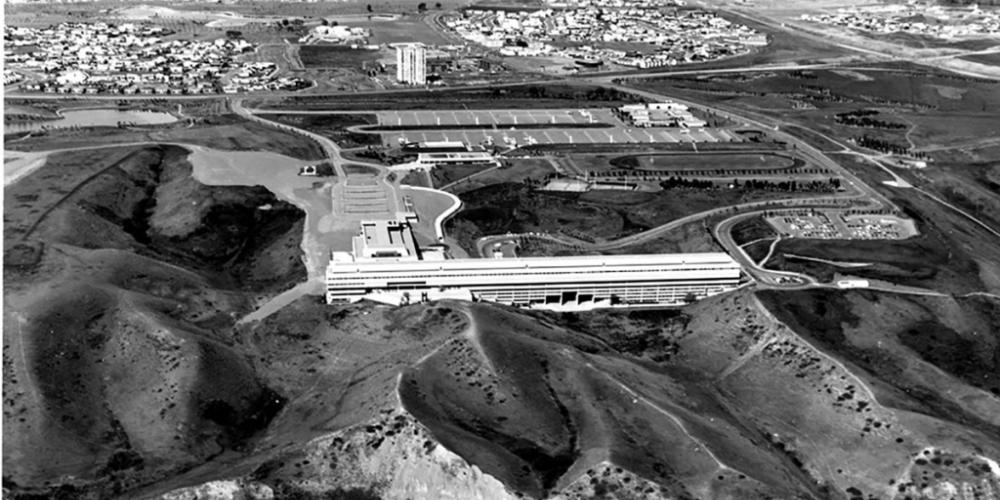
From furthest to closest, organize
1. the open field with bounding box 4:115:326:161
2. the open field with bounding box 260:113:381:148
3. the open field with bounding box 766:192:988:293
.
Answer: the open field with bounding box 260:113:381:148 < the open field with bounding box 4:115:326:161 < the open field with bounding box 766:192:988:293

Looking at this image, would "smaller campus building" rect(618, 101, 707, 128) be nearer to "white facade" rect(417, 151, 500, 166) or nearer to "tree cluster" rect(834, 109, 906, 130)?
"tree cluster" rect(834, 109, 906, 130)

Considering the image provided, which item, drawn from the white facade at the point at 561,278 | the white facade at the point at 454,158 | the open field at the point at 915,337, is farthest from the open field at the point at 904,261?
the white facade at the point at 454,158

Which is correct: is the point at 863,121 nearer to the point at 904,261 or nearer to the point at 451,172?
the point at 904,261

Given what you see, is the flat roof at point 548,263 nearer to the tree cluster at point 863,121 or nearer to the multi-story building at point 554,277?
the multi-story building at point 554,277

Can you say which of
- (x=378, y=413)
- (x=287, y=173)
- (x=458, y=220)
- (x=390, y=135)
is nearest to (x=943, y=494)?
(x=378, y=413)

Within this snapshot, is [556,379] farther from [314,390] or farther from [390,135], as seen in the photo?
[390,135]

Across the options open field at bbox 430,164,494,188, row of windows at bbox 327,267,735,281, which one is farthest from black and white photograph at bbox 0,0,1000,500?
open field at bbox 430,164,494,188
